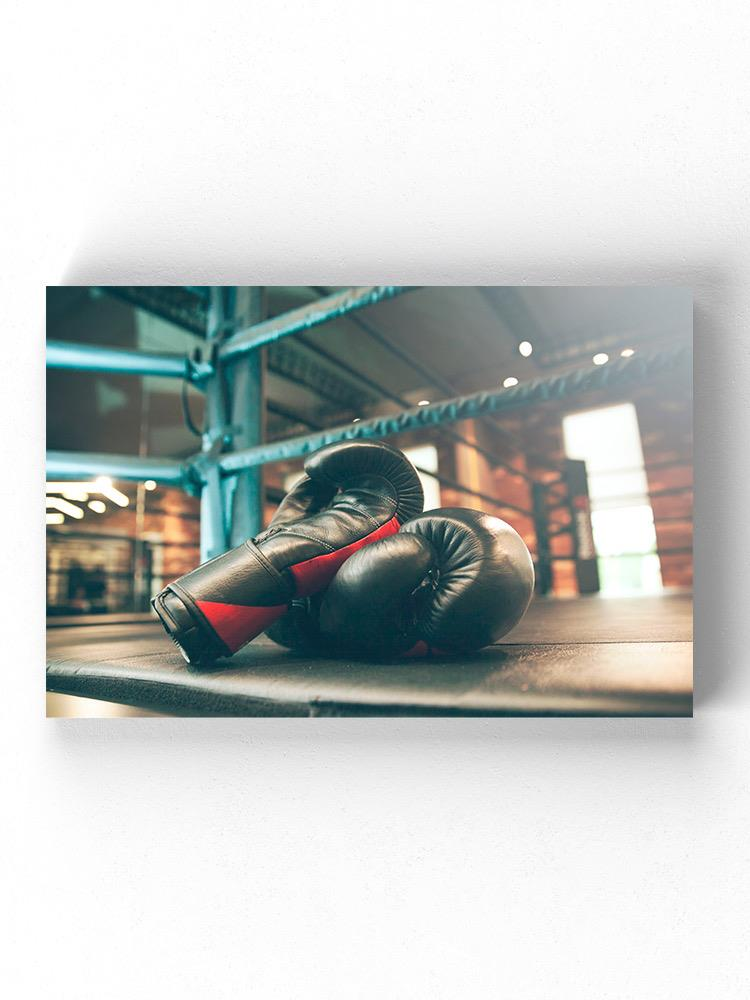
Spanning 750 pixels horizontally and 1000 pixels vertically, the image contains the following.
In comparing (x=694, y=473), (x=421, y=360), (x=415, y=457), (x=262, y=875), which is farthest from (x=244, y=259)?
(x=262, y=875)

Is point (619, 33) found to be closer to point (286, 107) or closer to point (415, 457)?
point (286, 107)

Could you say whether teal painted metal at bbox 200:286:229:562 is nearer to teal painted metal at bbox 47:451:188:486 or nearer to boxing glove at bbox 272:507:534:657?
teal painted metal at bbox 47:451:188:486

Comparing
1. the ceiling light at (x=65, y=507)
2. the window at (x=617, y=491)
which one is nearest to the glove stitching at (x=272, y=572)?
the ceiling light at (x=65, y=507)

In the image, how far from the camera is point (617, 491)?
1.57 meters

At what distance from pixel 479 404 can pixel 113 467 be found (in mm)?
709

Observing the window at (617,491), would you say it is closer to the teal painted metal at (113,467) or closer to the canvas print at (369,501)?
the canvas print at (369,501)

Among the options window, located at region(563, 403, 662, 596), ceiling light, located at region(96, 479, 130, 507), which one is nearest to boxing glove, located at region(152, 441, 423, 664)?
ceiling light, located at region(96, 479, 130, 507)

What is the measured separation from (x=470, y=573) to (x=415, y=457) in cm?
26

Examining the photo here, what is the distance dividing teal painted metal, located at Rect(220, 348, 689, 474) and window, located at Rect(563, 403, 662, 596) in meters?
0.06

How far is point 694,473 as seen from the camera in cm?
161

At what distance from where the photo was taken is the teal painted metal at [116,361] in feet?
5.36

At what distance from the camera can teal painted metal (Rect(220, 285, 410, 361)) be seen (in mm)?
1636

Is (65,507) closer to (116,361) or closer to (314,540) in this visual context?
(116,361)

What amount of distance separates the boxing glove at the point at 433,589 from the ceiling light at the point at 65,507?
49cm
